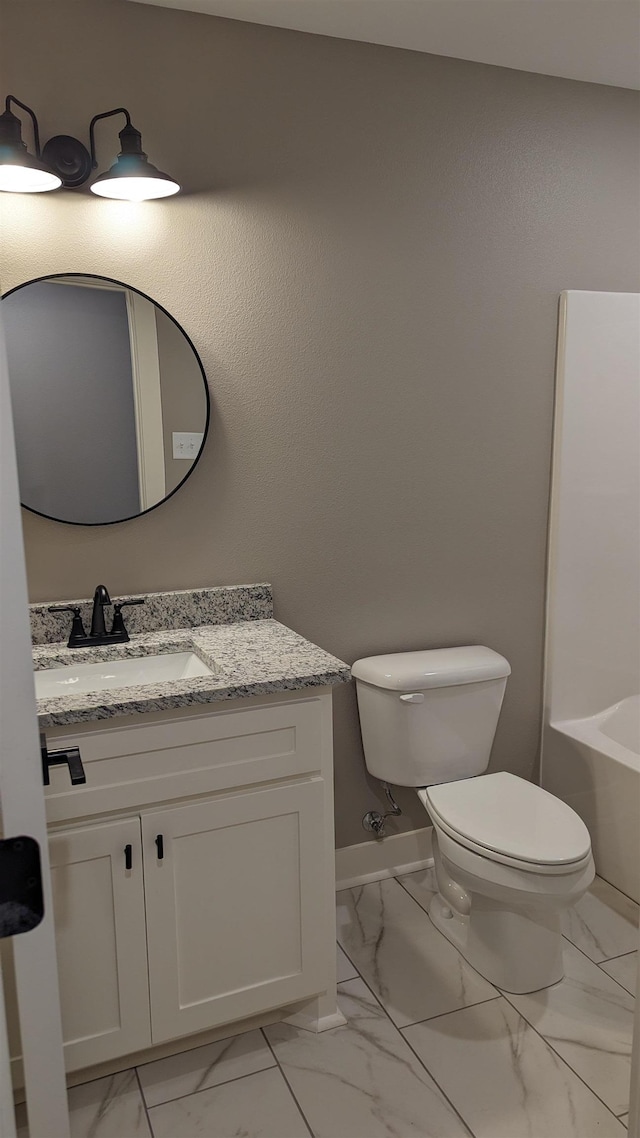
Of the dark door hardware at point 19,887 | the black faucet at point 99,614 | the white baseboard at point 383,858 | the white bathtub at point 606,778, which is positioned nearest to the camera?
the dark door hardware at point 19,887

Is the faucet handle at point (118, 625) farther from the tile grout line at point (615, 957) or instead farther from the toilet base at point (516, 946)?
the tile grout line at point (615, 957)

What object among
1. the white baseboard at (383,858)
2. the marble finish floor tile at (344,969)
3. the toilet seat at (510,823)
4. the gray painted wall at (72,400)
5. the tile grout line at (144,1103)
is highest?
the gray painted wall at (72,400)

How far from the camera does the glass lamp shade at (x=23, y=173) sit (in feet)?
5.76

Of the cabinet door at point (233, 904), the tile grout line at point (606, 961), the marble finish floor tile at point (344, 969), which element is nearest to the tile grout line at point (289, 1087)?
the cabinet door at point (233, 904)

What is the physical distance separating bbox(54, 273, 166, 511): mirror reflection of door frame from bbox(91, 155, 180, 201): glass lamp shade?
21 centimetres

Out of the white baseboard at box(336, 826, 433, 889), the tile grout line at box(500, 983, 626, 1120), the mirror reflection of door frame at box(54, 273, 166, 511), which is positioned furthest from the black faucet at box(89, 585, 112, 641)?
the tile grout line at box(500, 983, 626, 1120)

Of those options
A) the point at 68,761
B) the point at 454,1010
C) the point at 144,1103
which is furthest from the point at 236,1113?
the point at 68,761

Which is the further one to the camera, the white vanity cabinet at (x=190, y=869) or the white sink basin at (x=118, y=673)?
the white sink basin at (x=118, y=673)

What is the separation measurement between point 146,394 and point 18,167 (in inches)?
22.6

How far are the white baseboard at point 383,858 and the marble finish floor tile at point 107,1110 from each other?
886mm

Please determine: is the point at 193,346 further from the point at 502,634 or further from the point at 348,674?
the point at 502,634

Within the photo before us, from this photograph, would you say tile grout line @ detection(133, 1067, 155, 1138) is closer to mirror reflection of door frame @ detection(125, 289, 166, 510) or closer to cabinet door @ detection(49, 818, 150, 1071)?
cabinet door @ detection(49, 818, 150, 1071)

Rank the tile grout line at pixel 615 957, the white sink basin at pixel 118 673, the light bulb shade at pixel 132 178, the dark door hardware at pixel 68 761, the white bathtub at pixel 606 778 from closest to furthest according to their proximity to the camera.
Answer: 1. the dark door hardware at pixel 68 761
2. the light bulb shade at pixel 132 178
3. the white sink basin at pixel 118 673
4. the tile grout line at pixel 615 957
5. the white bathtub at pixel 606 778

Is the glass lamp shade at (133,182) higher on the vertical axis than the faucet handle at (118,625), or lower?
higher
